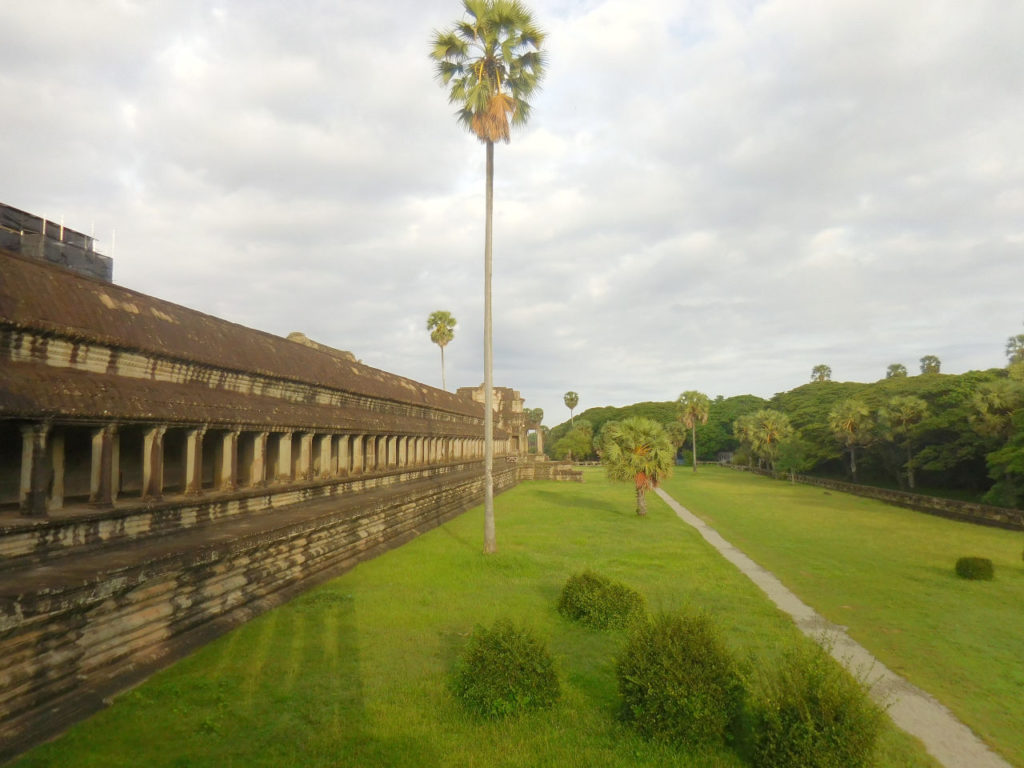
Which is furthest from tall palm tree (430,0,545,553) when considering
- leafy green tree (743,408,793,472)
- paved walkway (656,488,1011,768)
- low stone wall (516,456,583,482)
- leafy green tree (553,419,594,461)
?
leafy green tree (553,419,594,461)

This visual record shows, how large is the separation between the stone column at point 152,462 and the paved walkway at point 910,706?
8.80m

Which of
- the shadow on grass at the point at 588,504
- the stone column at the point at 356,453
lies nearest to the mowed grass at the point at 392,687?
the stone column at the point at 356,453

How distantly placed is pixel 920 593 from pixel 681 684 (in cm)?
979

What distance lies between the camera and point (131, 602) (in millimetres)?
6973

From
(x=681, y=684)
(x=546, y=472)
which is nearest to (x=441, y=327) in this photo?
(x=546, y=472)

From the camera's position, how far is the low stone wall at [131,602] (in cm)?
554

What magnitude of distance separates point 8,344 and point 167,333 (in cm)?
279

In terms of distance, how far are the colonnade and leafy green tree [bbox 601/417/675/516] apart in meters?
10.7

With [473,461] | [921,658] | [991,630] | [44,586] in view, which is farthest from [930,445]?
[44,586]

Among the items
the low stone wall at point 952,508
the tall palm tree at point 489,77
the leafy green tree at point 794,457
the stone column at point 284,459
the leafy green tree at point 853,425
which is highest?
the tall palm tree at point 489,77

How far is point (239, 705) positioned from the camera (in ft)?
21.6

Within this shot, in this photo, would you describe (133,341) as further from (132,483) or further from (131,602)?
(131,602)

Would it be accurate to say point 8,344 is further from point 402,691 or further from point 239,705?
point 402,691

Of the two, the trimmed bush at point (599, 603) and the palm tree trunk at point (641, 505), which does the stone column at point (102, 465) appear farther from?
the palm tree trunk at point (641, 505)
